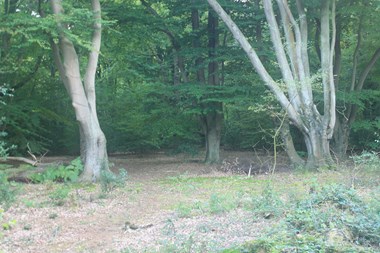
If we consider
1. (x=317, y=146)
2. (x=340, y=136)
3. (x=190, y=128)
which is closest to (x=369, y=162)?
(x=317, y=146)

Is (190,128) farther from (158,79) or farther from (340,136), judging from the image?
(340,136)

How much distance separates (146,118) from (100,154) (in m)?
7.10

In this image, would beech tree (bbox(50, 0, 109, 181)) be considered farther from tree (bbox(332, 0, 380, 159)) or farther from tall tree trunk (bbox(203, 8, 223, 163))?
tree (bbox(332, 0, 380, 159))

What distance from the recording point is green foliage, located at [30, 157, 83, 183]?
14.4m

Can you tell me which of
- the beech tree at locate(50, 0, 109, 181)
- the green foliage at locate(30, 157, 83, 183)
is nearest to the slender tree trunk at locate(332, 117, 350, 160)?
the beech tree at locate(50, 0, 109, 181)

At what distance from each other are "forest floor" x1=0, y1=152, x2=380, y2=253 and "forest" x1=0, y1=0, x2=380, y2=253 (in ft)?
0.16

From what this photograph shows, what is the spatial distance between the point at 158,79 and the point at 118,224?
14.7 meters

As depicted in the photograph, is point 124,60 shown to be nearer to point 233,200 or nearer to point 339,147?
point 339,147

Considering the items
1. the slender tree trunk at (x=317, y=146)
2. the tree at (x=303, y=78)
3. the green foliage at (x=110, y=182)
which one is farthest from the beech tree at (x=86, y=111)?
the slender tree trunk at (x=317, y=146)

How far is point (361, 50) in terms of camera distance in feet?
70.9

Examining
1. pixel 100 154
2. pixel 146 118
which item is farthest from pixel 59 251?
pixel 146 118

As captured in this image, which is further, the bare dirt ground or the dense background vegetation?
the dense background vegetation

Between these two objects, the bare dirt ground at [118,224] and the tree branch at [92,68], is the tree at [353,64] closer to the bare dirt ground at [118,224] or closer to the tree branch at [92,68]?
the tree branch at [92,68]

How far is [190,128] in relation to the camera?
21.7 m
